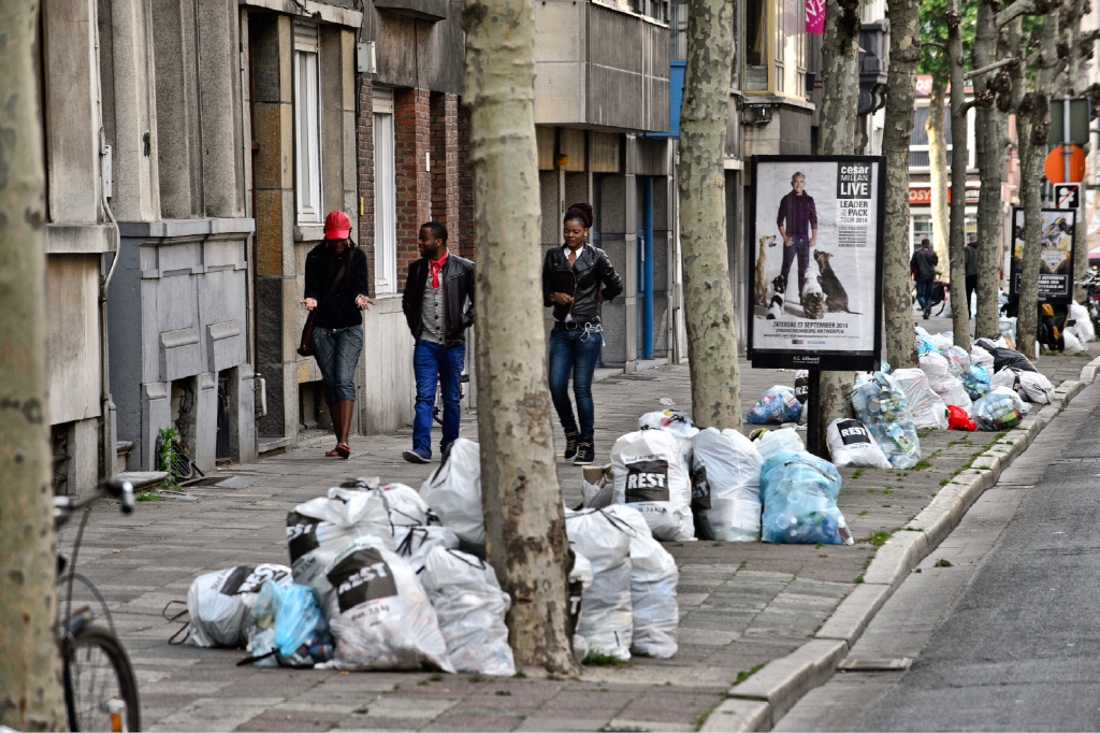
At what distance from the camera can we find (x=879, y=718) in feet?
22.9

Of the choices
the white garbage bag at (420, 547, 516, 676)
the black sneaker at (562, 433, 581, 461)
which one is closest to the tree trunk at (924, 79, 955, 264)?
the black sneaker at (562, 433, 581, 461)

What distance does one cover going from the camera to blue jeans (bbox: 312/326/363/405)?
1470 cm

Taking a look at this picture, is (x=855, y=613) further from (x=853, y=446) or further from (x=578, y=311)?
(x=853, y=446)

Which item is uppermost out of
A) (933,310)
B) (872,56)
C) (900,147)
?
(872,56)

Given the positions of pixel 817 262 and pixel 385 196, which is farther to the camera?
pixel 385 196

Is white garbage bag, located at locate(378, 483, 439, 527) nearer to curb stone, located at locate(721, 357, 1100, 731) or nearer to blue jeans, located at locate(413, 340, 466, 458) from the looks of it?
curb stone, located at locate(721, 357, 1100, 731)

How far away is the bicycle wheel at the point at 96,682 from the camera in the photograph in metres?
5.09

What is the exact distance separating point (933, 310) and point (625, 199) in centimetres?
2627

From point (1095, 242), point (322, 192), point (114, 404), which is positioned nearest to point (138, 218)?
point (114, 404)

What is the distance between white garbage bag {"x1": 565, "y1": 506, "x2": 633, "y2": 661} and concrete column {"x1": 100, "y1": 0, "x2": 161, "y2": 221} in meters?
6.17

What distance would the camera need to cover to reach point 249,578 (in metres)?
7.77

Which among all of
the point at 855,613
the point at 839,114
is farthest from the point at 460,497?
the point at 839,114

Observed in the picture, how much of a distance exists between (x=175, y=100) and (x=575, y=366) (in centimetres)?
362

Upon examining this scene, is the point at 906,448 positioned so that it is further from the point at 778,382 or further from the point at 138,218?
the point at 778,382
